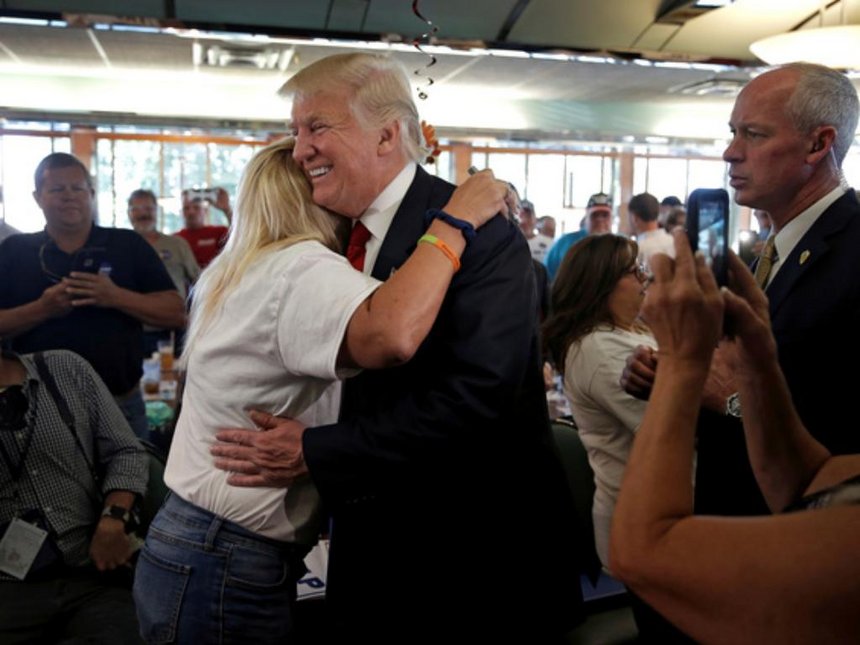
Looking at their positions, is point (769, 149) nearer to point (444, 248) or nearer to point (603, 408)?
point (444, 248)

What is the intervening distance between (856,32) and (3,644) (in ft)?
12.9

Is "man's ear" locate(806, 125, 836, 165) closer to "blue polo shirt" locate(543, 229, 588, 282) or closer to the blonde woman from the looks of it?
the blonde woman

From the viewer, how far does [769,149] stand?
1787 mm

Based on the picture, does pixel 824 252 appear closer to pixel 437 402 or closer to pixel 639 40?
pixel 437 402

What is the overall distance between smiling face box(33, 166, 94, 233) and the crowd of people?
2021 mm

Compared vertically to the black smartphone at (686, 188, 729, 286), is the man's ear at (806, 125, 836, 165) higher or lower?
higher

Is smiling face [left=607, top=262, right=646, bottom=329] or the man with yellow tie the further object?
smiling face [left=607, top=262, right=646, bottom=329]

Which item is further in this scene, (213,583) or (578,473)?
(578,473)

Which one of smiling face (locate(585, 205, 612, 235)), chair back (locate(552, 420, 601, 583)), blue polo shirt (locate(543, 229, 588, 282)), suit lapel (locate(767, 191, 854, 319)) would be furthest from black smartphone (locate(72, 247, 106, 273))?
smiling face (locate(585, 205, 612, 235))

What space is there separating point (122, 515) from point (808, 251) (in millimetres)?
1796

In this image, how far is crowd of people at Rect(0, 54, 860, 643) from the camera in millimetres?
890

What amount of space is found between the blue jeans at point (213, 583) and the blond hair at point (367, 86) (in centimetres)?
72

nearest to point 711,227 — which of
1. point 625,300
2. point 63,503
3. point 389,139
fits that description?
point 389,139

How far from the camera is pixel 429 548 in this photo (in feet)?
4.67
